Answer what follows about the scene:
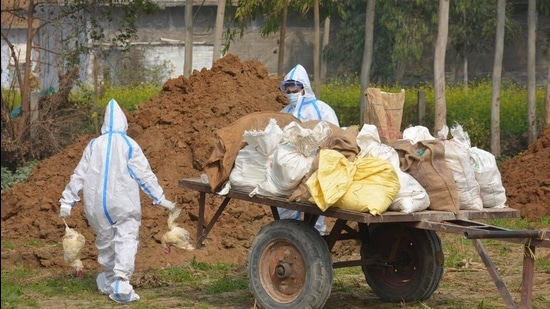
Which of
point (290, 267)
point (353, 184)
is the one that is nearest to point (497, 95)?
point (290, 267)

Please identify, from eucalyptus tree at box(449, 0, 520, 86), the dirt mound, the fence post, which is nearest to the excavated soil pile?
the dirt mound

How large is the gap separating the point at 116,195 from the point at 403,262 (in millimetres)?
2465

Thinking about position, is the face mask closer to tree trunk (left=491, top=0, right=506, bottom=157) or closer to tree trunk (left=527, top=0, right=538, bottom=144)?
tree trunk (left=491, top=0, right=506, bottom=157)

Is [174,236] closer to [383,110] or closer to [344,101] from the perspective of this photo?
[383,110]

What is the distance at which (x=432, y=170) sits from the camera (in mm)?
7824

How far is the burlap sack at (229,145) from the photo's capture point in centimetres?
845

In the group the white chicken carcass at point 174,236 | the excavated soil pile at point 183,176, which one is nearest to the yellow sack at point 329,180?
the white chicken carcass at point 174,236

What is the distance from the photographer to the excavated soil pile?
11.7 m

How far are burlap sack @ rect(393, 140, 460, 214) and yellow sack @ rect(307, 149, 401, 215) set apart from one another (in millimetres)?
359

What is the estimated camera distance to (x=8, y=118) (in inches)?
688

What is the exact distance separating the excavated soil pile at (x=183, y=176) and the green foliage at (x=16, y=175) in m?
1.14

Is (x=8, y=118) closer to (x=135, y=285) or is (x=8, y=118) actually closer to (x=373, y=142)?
(x=135, y=285)

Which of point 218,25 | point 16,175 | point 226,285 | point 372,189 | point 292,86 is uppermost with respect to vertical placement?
point 218,25

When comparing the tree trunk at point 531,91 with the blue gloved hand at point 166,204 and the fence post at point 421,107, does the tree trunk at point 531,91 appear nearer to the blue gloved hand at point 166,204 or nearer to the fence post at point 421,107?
the fence post at point 421,107
